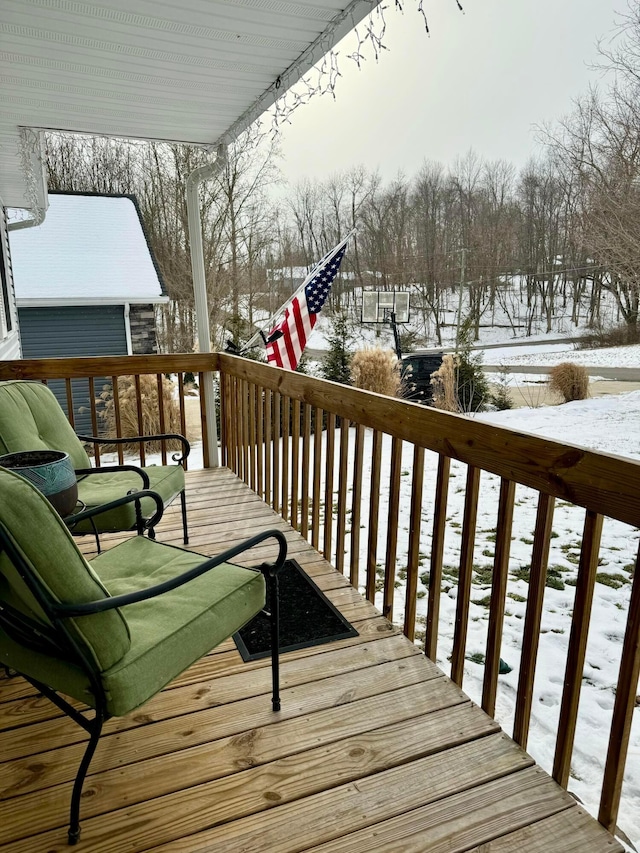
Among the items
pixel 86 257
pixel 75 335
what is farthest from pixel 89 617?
pixel 86 257

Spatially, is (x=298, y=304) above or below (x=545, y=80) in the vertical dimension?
below

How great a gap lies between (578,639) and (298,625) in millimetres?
1222

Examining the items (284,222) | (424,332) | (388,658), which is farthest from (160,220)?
(388,658)

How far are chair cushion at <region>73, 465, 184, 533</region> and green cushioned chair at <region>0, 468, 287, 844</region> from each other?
29.1 inches

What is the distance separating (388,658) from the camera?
2.16 meters

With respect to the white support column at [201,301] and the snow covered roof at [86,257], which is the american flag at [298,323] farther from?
the snow covered roof at [86,257]

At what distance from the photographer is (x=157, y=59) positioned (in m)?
3.03

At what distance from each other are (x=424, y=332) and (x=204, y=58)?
22198 millimetres

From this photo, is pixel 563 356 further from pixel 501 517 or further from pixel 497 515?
pixel 501 517

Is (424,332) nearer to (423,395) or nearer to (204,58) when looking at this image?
(423,395)

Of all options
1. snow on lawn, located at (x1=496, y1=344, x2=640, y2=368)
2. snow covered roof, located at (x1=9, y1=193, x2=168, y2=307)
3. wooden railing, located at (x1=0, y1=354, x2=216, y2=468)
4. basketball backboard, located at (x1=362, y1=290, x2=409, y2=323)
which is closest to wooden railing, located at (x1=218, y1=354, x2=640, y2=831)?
wooden railing, located at (x1=0, y1=354, x2=216, y2=468)

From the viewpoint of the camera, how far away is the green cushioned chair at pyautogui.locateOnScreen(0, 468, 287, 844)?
1.22m

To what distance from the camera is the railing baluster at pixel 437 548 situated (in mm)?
2004

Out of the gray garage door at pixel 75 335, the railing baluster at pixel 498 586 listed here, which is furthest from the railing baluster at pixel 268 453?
the gray garage door at pixel 75 335
